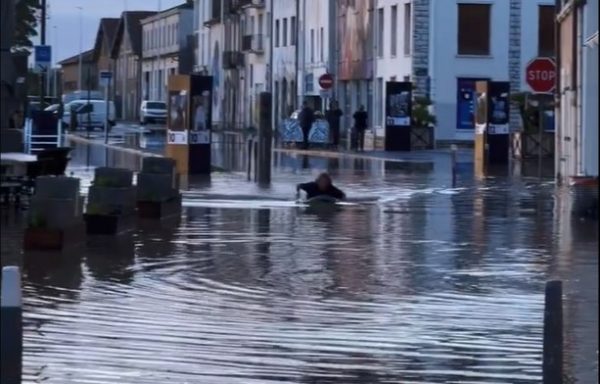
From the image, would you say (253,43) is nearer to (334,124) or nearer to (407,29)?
(407,29)

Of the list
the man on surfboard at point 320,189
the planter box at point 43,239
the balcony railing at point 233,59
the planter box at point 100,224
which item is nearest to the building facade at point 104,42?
the balcony railing at point 233,59

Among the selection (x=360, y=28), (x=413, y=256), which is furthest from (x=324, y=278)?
(x=360, y=28)

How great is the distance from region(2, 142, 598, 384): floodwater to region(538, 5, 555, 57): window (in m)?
38.9

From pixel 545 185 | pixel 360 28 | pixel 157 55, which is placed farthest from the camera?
pixel 157 55

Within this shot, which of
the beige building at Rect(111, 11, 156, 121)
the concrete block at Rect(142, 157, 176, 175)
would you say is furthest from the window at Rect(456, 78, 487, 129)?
the beige building at Rect(111, 11, 156, 121)

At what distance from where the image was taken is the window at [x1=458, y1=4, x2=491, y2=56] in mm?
66062

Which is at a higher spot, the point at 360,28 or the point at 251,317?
the point at 360,28

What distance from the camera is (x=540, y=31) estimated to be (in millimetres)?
66750

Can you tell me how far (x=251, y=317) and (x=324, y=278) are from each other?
3.28 metres

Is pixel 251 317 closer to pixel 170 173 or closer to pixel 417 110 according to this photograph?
pixel 170 173

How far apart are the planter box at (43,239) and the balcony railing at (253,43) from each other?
76427mm

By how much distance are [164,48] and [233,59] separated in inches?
1007

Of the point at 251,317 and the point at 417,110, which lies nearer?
the point at 251,317

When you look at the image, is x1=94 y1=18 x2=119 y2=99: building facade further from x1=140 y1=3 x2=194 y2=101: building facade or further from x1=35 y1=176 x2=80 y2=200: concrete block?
x1=35 y1=176 x2=80 y2=200: concrete block
